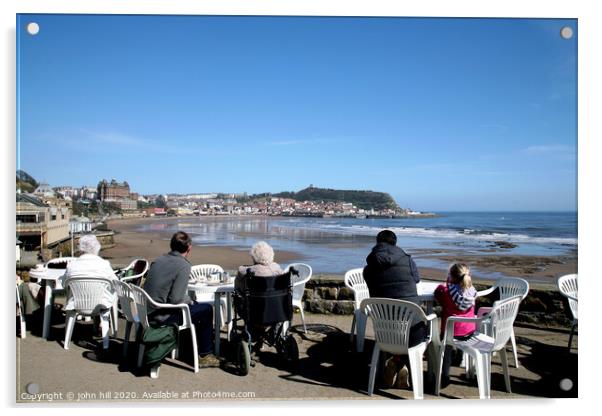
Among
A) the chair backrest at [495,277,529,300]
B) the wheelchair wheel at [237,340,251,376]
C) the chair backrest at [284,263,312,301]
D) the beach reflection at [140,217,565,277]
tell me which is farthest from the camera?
the beach reflection at [140,217,565,277]

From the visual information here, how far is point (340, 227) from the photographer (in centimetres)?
2314

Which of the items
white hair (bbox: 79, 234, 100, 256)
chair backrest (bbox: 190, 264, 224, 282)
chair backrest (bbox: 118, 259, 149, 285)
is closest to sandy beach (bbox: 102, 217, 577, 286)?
chair backrest (bbox: 118, 259, 149, 285)

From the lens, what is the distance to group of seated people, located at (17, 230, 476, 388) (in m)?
3.52

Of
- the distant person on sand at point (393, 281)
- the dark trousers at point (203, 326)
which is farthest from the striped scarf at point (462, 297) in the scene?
the dark trousers at point (203, 326)

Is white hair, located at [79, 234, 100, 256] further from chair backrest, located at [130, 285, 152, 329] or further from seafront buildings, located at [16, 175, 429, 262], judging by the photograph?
chair backrest, located at [130, 285, 152, 329]

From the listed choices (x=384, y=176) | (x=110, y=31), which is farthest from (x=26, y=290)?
(x=384, y=176)

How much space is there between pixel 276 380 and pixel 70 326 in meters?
2.00

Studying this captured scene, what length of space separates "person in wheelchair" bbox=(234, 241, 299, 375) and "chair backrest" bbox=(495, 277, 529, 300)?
2.02 metres

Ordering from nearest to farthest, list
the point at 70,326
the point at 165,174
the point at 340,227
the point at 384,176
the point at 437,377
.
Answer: the point at 437,377 < the point at 70,326 < the point at 384,176 < the point at 165,174 < the point at 340,227

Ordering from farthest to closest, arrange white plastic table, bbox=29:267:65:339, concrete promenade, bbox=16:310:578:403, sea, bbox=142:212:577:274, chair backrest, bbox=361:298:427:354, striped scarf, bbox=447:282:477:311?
sea, bbox=142:212:577:274 < white plastic table, bbox=29:267:65:339 < striped scarf, bbox=447:282:477:311 < concrete promenade, bbox=16:310:578:403 < chair backrest, bbox=361:298:427:354

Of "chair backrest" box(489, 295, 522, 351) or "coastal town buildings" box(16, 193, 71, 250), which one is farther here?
"coastal town buildings" box(16, 193, 71, 250)

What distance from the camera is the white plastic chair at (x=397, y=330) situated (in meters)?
3.31
